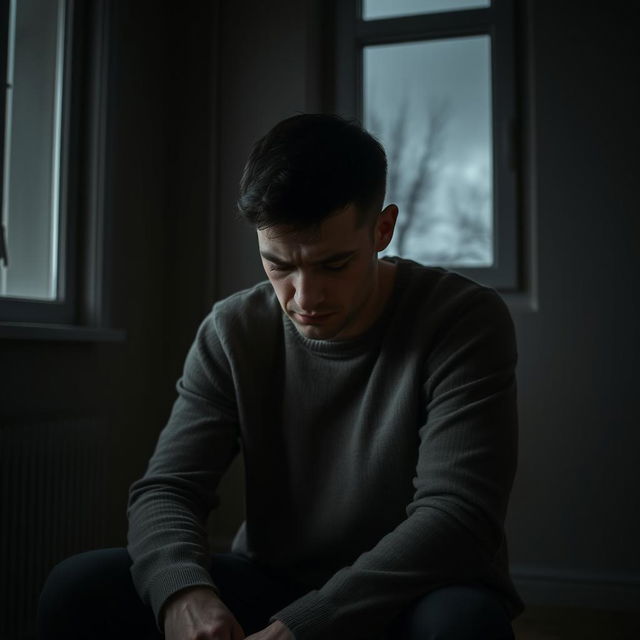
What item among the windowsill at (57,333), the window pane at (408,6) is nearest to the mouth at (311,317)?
the windowsill at (57,333)

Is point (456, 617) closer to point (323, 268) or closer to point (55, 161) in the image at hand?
point (323, 268)

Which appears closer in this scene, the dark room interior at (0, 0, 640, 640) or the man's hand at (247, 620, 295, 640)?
the man's hand at (247, 620, 295, 640)

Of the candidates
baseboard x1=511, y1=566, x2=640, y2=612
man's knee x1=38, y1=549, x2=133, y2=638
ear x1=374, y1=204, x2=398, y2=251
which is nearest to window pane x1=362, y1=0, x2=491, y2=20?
ear x1=374, y1=204, x2=398, y2=251

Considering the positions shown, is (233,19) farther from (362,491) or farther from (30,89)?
(362,491)

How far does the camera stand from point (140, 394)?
238cm

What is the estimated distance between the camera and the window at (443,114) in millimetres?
2410

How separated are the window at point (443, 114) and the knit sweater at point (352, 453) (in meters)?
1.17

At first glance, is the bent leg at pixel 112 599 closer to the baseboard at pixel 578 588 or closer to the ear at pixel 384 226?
the ear at pixel 384 226

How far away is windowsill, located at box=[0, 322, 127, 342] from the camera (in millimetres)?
1720

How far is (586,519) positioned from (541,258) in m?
0.79

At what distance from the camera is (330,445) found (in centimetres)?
128

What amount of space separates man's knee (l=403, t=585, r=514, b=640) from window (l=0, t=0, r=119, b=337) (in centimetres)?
137

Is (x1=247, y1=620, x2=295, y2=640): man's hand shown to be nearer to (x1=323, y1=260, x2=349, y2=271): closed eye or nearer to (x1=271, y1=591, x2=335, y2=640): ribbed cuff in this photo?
(x1=271, y1=591, x2=335, y2=640): ribbed cuff

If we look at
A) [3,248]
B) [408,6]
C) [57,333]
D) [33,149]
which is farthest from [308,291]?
[408,6]
